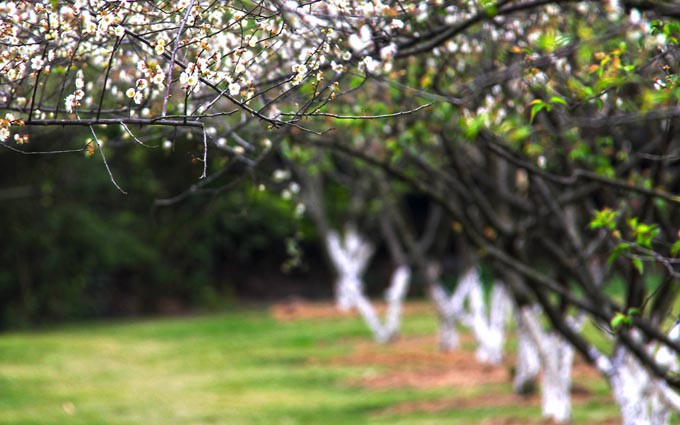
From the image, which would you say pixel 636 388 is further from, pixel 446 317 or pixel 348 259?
pixel 348 259

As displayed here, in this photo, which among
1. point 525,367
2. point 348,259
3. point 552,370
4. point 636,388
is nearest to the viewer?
point 636,388

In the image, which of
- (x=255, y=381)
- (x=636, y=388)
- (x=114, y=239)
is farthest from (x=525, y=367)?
(x=114, y=239)

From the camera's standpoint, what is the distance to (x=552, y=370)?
11.7m

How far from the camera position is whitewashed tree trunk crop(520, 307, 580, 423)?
37.4 feet

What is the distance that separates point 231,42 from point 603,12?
3938mm

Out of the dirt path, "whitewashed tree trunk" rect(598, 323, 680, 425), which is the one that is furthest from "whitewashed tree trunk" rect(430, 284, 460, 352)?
"whitewashed tree trunk" rect(598, 323, 680, 425)

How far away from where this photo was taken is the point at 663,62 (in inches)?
262

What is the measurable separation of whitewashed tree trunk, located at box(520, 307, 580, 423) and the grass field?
49 centimetres

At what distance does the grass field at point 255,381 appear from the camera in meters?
13.0

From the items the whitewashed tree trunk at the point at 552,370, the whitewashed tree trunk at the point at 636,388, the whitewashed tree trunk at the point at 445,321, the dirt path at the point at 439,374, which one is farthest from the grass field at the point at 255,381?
the whitewashed tree trunk at the point at 636,388

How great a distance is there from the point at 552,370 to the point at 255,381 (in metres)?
6.68

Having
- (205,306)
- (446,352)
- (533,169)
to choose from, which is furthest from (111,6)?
(205,306)

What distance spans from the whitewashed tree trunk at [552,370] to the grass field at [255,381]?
494mm

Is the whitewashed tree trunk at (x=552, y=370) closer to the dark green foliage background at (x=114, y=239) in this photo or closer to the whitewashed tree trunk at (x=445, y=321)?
the whitewashed tree trunk at (x=445, y=321)
